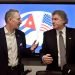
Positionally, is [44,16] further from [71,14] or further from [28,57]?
[28,57]

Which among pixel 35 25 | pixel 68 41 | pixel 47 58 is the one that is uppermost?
pixel 35 25

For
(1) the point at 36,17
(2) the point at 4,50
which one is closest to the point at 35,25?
(1) the point at 36,17

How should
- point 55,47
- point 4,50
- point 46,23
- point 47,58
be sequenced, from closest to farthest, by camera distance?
1. point 47,58
2. point 4,50
3. point 55,47
4. point 46,23

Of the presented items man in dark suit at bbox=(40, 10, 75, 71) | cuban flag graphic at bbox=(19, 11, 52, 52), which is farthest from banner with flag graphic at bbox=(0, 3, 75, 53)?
man in dark suit at bbox=(40, 10, 75, 71)

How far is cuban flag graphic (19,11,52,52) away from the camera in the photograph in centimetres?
438

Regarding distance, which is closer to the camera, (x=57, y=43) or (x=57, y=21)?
(x=57, y=21)

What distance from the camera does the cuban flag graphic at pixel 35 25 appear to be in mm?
4379

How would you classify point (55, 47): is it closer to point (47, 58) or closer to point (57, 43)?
point (57, 43)

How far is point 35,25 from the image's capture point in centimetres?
440

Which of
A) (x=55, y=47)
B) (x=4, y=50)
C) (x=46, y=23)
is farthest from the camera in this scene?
(x=46, y=23)

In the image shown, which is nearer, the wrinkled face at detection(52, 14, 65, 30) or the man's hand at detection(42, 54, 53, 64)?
the man's hand at detection(42, 54, 53, 64)

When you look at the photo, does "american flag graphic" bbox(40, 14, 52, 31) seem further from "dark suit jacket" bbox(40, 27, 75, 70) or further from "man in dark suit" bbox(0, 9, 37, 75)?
"man in dark suit" bbox(0, 9, 37, 75)

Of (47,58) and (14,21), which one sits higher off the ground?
(14,21)

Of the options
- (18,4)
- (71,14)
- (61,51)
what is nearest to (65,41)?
(61,51)
